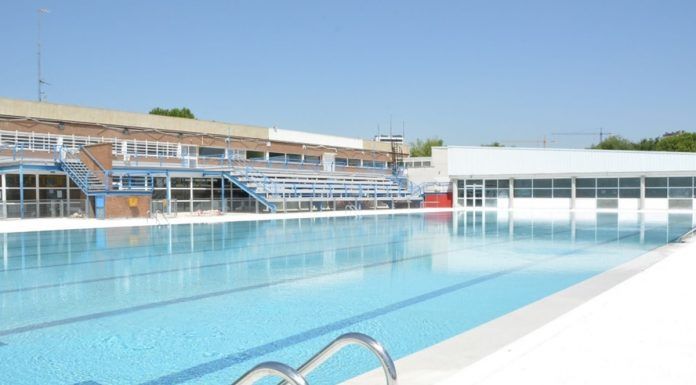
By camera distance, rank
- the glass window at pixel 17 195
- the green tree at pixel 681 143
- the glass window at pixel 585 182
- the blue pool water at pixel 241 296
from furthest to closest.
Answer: the green tree at pixel 681 143 < the glass window at pixel 585 182 < the glass window at pixel 17 195 < the blue pool water at pixel 241 296

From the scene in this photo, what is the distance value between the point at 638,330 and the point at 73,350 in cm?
524

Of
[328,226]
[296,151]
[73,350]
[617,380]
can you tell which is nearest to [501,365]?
[617,380]

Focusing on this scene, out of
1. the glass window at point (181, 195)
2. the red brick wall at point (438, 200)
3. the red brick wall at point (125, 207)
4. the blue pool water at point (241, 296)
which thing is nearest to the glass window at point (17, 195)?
the red brick wall at point (125, 207)

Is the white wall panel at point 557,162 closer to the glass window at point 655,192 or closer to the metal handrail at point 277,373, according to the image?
the glass window at point 655,192

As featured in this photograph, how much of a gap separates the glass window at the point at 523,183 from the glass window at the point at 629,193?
561cm

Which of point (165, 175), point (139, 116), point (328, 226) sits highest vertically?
point (139, 116)

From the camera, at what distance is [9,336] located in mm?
5750

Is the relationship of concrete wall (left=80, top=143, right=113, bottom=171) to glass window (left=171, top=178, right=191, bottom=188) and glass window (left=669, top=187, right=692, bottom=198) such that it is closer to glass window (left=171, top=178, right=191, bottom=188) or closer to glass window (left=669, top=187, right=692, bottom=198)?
glass window (left=171, top=178, right=191, bottom=188)

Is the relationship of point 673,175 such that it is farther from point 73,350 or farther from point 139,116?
point 73,350

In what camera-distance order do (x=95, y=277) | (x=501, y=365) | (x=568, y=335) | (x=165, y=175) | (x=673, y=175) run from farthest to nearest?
(x=673, y=175) → (x=165, y=175) → (x=95, y=277) → (x=568, y=335) → (x=501, y=365)

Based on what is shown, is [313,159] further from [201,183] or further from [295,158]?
[201,183]

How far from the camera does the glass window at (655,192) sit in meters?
34.3

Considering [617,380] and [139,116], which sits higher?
[139,116]

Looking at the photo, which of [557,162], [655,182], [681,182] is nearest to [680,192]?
[681,182]
